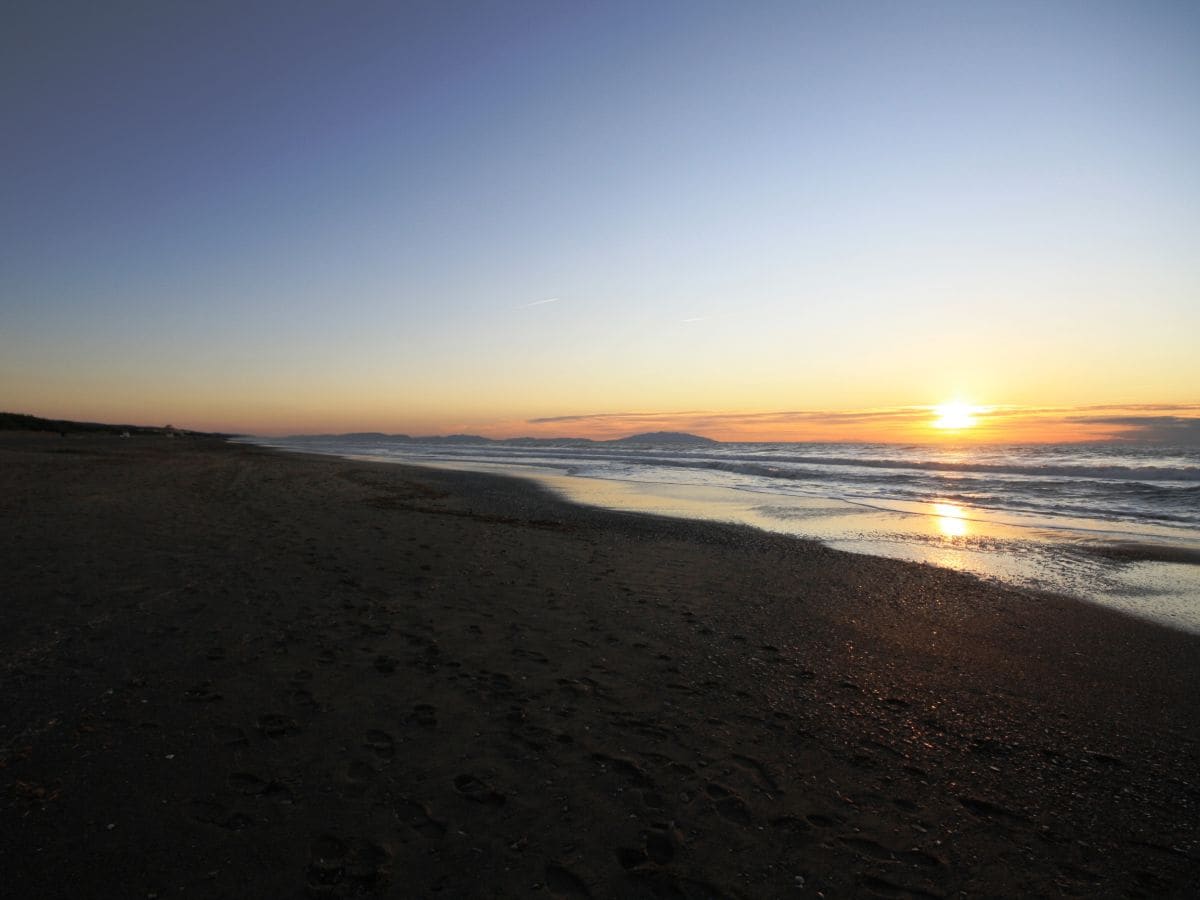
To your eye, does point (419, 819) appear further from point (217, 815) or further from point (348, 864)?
point (217, 815)

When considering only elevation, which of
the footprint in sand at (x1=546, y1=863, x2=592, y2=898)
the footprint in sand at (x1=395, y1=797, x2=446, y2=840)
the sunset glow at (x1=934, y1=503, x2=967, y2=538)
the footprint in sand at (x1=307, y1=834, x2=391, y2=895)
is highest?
the footprint in sand at (x1=307, y1=834, x2=391, y2=895)

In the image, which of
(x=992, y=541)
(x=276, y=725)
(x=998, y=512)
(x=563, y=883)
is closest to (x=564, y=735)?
(x=563, y=883)

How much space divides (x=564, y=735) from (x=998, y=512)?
77.9 ft

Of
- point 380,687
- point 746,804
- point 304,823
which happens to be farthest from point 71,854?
point 746,804

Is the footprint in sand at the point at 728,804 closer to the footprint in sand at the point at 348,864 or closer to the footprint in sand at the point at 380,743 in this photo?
the footprint in sand at the point at 348,864

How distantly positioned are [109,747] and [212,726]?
2.09 feet

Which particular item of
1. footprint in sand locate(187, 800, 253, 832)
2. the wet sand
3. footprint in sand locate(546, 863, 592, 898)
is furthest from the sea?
footprint in sand locate(187, 800, 253, 832)

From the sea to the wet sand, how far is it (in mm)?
3405

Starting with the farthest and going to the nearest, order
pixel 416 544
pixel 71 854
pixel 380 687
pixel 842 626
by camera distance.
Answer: pixel 416 544
pixel 842 626
pixel 380 687
pixel 71 854

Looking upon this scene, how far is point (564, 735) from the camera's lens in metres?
4.88

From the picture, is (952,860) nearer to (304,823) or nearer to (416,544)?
(304,823)

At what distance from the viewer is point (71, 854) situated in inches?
125

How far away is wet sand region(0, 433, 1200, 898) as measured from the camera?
135 inches

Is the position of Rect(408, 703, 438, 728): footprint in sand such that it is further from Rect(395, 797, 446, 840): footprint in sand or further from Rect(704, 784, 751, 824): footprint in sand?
Rect(704, 784, 751, 824): footprint in sand
